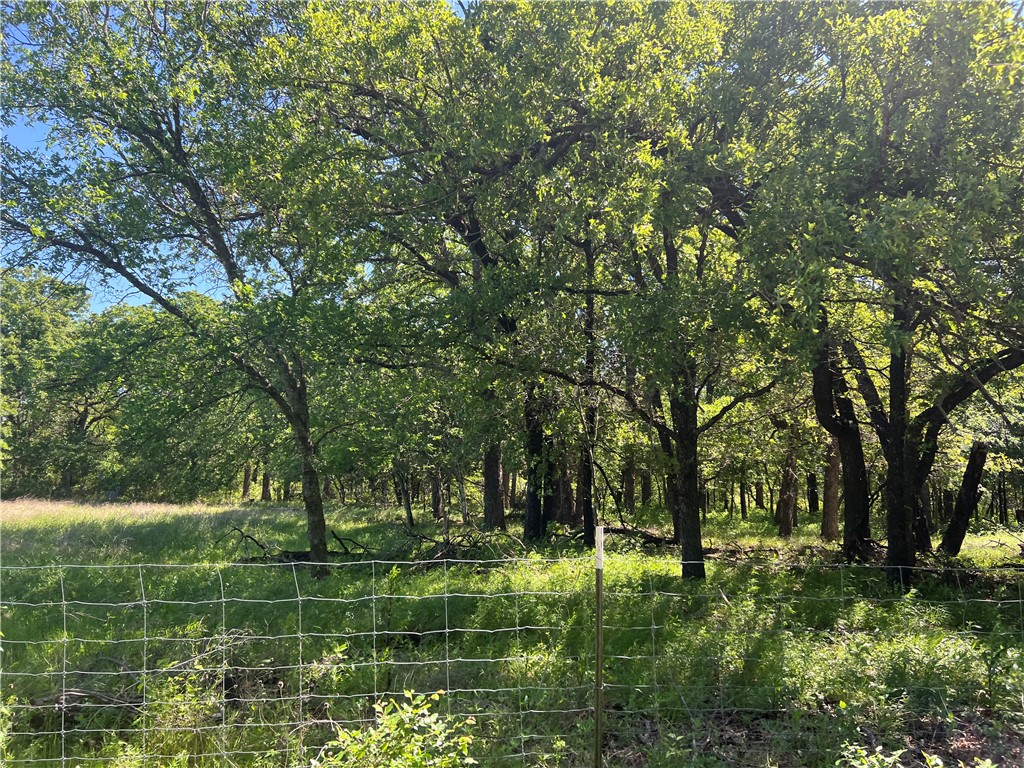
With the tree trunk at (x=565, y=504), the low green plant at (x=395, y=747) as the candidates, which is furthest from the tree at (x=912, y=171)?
the tree trunk at (x=565, y=504)

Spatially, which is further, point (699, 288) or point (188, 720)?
point (699, 288)

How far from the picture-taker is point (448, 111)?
7.29 meters

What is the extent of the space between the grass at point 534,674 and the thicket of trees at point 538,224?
8.27 feet

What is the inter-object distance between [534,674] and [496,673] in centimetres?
36

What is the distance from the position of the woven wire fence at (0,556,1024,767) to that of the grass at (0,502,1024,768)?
23mm

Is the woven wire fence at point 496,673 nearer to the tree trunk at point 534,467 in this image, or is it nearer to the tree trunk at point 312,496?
the tree trunk at point 312,496

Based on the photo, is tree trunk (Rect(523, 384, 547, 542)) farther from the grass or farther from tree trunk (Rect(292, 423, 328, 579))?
tree trunk (Rect(292, 423, 328, 579))

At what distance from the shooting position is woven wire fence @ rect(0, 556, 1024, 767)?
4.11 m

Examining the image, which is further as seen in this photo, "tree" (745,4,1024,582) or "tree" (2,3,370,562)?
"tree" (2,3,370,562)

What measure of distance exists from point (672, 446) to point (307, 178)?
784 cm

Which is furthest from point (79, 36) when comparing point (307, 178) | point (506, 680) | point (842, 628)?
point (842, 628)

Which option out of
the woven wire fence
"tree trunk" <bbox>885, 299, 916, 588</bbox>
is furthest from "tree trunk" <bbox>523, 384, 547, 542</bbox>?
"tree trunk" <bbox>885, 299, 916, 588</bbox>

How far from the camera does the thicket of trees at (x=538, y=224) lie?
5586 millimetres

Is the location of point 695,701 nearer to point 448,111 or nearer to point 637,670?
point 637,670
